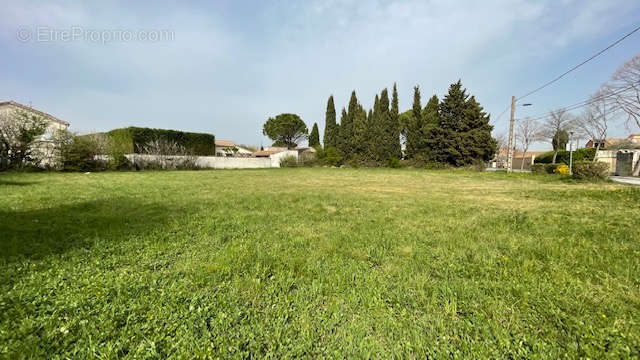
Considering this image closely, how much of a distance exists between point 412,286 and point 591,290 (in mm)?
1419

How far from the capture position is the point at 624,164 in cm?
1595

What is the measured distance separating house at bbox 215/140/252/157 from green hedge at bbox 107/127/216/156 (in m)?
8.24

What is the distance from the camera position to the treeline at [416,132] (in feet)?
73.3

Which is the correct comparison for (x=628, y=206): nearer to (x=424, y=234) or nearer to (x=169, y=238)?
(x=424, y=234)

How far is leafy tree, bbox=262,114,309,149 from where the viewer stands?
153ft

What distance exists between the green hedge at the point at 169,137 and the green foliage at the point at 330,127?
1458 cm

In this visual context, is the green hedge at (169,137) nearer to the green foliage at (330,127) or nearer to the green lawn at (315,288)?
the green foliage at (330,127)

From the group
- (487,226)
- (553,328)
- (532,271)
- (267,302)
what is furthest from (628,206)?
(267,302)

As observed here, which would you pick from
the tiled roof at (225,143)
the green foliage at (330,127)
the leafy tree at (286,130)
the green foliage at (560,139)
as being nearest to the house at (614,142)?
the green foliage at (560,139)

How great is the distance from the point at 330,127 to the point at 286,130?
17159 millimetres

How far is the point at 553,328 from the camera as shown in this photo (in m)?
1.49

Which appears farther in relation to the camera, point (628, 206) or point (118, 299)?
point (628, 206)

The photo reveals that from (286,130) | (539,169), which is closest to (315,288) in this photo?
(539,169)

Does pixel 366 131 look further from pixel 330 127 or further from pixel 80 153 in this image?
pixel 80 153
